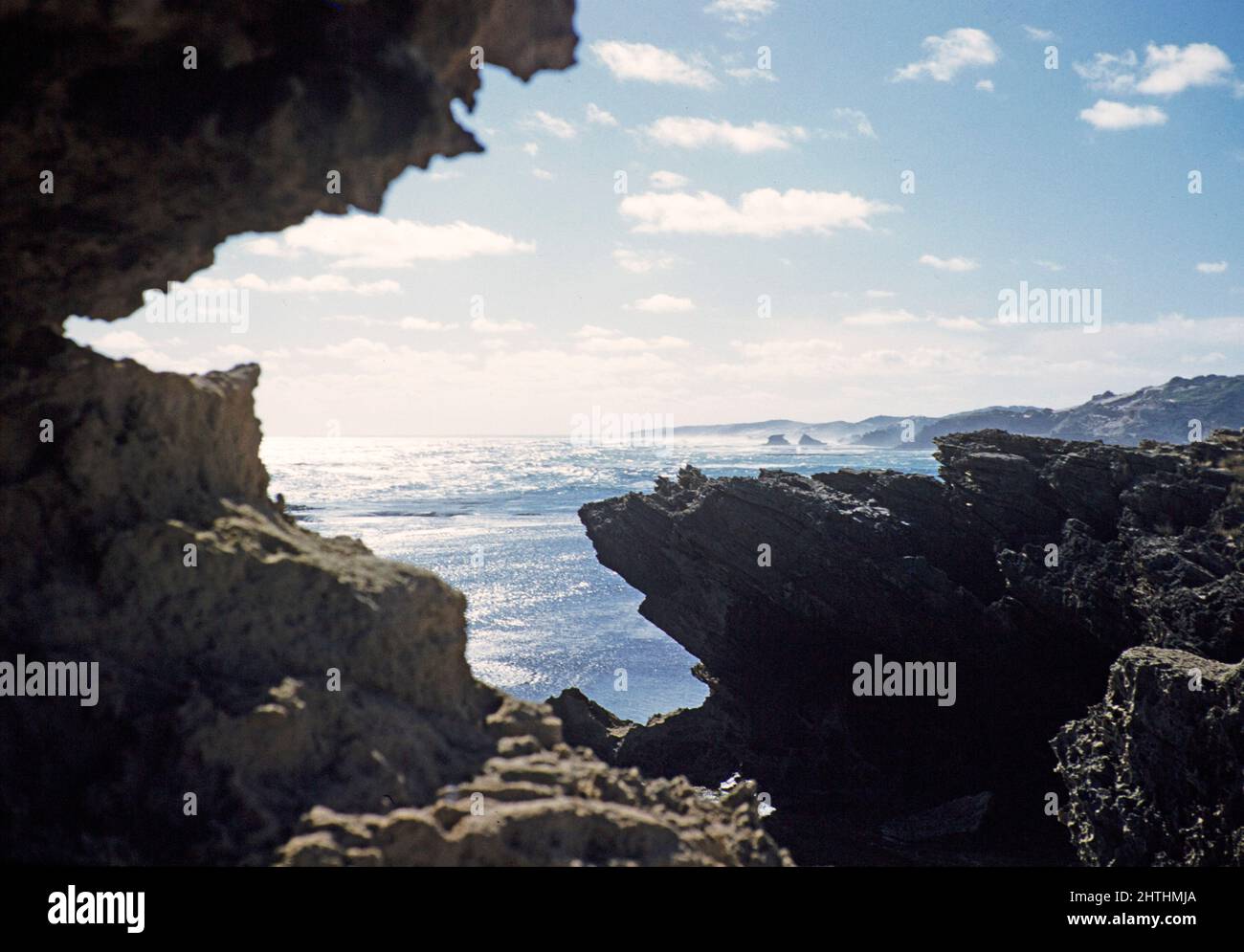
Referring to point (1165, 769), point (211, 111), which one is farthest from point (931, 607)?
point (211, 111)

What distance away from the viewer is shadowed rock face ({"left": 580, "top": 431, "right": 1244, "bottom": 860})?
Result: 2005cm

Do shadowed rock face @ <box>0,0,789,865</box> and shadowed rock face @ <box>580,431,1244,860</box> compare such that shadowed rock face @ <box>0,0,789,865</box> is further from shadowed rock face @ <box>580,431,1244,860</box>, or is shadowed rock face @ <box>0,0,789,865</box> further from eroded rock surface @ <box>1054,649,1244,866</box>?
shadowed rock face @ <box>580,431,1244,860</box>

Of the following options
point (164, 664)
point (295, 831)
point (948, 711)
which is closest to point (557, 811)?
point (295, 831)

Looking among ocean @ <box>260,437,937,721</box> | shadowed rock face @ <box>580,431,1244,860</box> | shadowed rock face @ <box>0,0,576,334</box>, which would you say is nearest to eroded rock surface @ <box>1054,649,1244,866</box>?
shadowed rock face @ <box>580,431,1244,860</box>

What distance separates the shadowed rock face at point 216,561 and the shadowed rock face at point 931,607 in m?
15.6

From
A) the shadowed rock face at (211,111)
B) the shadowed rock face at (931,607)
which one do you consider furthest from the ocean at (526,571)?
the shadowed rock face at (211,111)

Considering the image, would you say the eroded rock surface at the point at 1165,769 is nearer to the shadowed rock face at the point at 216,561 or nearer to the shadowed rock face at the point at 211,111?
the shadowed rock face at the point at 216,561

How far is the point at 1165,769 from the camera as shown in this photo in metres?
14.3

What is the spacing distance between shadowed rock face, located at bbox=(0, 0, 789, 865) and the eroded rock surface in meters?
9.48

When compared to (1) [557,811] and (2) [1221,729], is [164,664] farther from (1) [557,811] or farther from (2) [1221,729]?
(2) [1221,729]

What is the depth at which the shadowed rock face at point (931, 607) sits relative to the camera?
2005 cm

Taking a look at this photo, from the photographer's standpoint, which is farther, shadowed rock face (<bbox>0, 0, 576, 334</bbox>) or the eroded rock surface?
the eroded rock surface

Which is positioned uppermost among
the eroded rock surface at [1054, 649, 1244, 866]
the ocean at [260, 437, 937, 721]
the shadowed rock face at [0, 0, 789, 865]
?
the shadowed rock face at [0, 0, 789, 865]

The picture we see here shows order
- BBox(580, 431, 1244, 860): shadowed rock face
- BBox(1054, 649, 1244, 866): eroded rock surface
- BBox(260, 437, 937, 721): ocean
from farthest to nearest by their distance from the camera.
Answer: BBox(260, 437, 937, 721): ocean
BBox(580, 431, 1244, 860): shadowed rock face
BBox(1054, 649, 1244, 866): eroded rock surface
